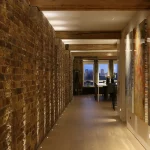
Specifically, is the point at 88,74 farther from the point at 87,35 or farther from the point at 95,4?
the point at 95,4

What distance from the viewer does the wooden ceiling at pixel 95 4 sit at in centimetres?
492

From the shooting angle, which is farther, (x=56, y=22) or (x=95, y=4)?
(x=56, y=22)

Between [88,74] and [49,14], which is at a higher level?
[49,14]

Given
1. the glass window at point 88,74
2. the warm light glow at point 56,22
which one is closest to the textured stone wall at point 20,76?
the warm light glow at point 56,22

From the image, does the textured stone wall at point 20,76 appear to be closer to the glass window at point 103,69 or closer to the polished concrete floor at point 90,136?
the polished concrete floor at point 90,136

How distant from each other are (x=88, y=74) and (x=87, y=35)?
13296mm

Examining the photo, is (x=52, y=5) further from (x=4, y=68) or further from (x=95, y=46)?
(x=95, y=46)

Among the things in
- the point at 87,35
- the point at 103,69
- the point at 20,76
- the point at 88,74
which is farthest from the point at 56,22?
the point at 103,69

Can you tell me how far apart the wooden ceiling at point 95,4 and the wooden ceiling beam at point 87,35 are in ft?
14.2

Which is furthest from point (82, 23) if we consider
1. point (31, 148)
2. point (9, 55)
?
point (9, 55)

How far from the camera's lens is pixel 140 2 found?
16.1 feet

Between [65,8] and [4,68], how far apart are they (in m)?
2.13

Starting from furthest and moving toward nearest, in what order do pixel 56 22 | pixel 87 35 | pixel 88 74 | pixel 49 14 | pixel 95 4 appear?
pixel 88 74 → pixel 87 35 → pixel 56 22 → pixel 49 14 → pixel 95 4

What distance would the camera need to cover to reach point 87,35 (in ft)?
31.0
